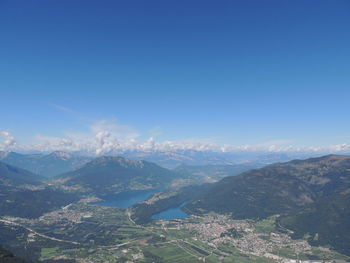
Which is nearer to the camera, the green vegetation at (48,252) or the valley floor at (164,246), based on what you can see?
the valley floor at (164,246)

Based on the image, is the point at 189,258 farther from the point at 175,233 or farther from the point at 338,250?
the point at 338,250

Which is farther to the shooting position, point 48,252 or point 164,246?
point 164,246

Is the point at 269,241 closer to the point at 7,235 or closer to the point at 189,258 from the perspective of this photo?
the point at 189,258

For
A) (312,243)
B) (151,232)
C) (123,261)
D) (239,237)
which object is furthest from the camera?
(151,232)

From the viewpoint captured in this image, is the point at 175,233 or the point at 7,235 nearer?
the point at 7,235

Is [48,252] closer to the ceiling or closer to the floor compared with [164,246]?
closer to the floor

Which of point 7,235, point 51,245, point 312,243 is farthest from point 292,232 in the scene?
point 7,235

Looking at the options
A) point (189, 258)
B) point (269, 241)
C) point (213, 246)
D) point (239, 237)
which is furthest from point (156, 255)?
point (269, 241)

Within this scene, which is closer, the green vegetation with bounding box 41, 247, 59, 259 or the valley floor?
the valley floor

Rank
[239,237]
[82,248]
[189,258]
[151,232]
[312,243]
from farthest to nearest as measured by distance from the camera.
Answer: [151,232], [239,237], [312,243], [82,248], [189,258]
